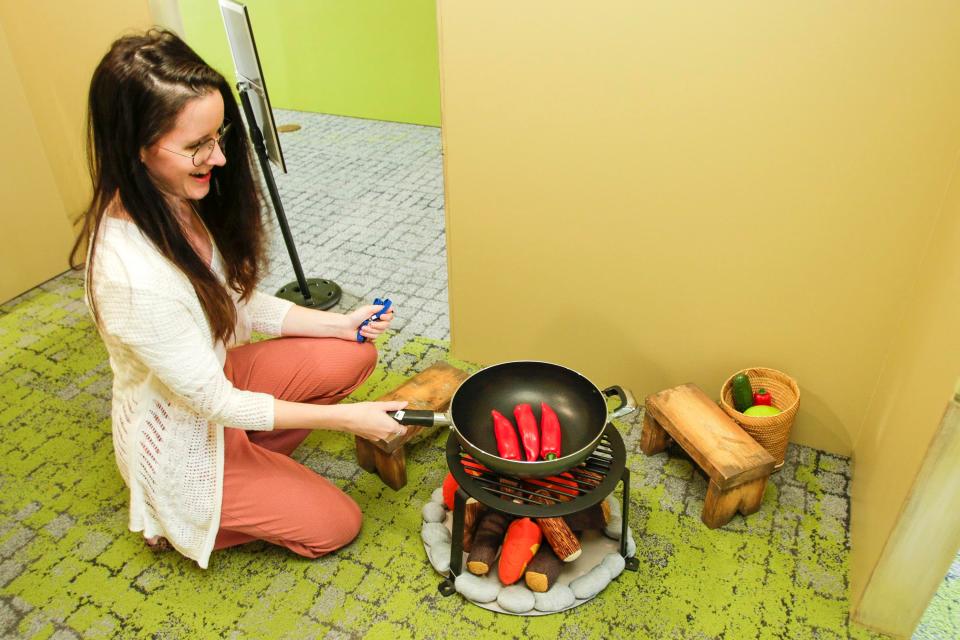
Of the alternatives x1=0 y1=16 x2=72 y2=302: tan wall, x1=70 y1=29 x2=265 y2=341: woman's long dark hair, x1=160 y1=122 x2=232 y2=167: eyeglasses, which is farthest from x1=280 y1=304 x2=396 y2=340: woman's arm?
x1=0 y1=16 x2=72 y2=302: tan wall

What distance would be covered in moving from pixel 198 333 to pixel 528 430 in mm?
701

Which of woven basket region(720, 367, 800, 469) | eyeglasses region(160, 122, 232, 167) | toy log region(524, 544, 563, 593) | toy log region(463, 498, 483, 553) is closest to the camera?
eyeglasses region(160, 122, 232, 167)

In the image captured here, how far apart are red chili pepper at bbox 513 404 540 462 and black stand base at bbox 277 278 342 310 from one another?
1265 millimetres

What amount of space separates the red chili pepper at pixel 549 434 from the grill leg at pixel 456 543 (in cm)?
19

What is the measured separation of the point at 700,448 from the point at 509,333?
0.69m

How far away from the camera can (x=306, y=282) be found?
2686 mm

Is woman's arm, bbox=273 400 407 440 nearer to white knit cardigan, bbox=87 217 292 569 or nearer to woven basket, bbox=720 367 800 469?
white knit cardigan, bbox=87 217 292 569

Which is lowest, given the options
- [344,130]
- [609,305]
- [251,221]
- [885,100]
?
[344,130]

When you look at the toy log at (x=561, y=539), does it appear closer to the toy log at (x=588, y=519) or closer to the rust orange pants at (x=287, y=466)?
the toy log at (x=588, y=519)

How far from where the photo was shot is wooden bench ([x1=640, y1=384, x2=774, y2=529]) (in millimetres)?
1657

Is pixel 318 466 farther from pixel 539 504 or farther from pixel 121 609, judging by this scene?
pixel 539 504

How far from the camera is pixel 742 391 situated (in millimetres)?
1824

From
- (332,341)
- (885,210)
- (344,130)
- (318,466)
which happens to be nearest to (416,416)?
(332,341)

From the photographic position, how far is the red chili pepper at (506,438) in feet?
4.82
